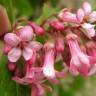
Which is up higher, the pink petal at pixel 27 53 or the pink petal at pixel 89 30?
the pink petal at pixel 89 30

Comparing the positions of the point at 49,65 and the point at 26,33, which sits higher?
the point at 26,33

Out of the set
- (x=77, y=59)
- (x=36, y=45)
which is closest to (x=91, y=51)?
(x=77, y=59)

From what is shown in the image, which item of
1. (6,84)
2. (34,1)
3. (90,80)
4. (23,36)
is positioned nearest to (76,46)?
(23,36)

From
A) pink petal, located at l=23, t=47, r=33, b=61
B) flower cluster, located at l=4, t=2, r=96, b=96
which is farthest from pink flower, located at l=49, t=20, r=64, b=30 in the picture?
pink petal, located at l=23, t=47, r=33, b=61

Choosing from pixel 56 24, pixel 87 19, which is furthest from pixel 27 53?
pixel 87 19

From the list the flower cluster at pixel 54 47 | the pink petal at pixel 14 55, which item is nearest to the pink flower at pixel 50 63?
the flower cluster at pixel 54 47

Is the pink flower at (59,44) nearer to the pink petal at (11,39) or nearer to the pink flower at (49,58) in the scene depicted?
the pink flower at (49,58)

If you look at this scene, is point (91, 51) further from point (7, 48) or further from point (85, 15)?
point (7, 48)

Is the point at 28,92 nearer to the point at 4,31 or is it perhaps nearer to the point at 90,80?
the point at 4,31
